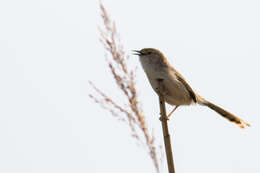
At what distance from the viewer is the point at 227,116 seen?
5.96 meters

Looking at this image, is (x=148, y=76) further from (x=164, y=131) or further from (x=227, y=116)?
(x=164, y=131)

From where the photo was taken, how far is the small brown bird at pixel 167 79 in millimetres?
5043

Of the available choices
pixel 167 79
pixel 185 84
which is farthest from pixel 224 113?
pixel 167 79

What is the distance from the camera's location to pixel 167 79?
16.8 feet

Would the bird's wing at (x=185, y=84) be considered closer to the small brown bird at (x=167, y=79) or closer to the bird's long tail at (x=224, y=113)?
the small brown bird at (x=167, y=79)

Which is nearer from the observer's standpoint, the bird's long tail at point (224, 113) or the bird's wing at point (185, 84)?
the bird's long tail at point (224, 113)

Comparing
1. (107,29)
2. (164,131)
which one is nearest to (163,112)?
(164,131)

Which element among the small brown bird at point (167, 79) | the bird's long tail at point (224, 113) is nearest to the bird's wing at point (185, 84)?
the small brown bird at point (167, 79)

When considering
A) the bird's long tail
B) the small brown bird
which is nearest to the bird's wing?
the small brown bird

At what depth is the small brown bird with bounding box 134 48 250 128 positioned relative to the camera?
504cm

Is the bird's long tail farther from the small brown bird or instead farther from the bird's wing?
the bird's wing

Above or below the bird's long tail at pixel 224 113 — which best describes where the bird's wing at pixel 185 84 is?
above

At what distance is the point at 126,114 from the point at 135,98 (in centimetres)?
9

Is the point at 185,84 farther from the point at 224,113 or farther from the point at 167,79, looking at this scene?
the point at 224,113
